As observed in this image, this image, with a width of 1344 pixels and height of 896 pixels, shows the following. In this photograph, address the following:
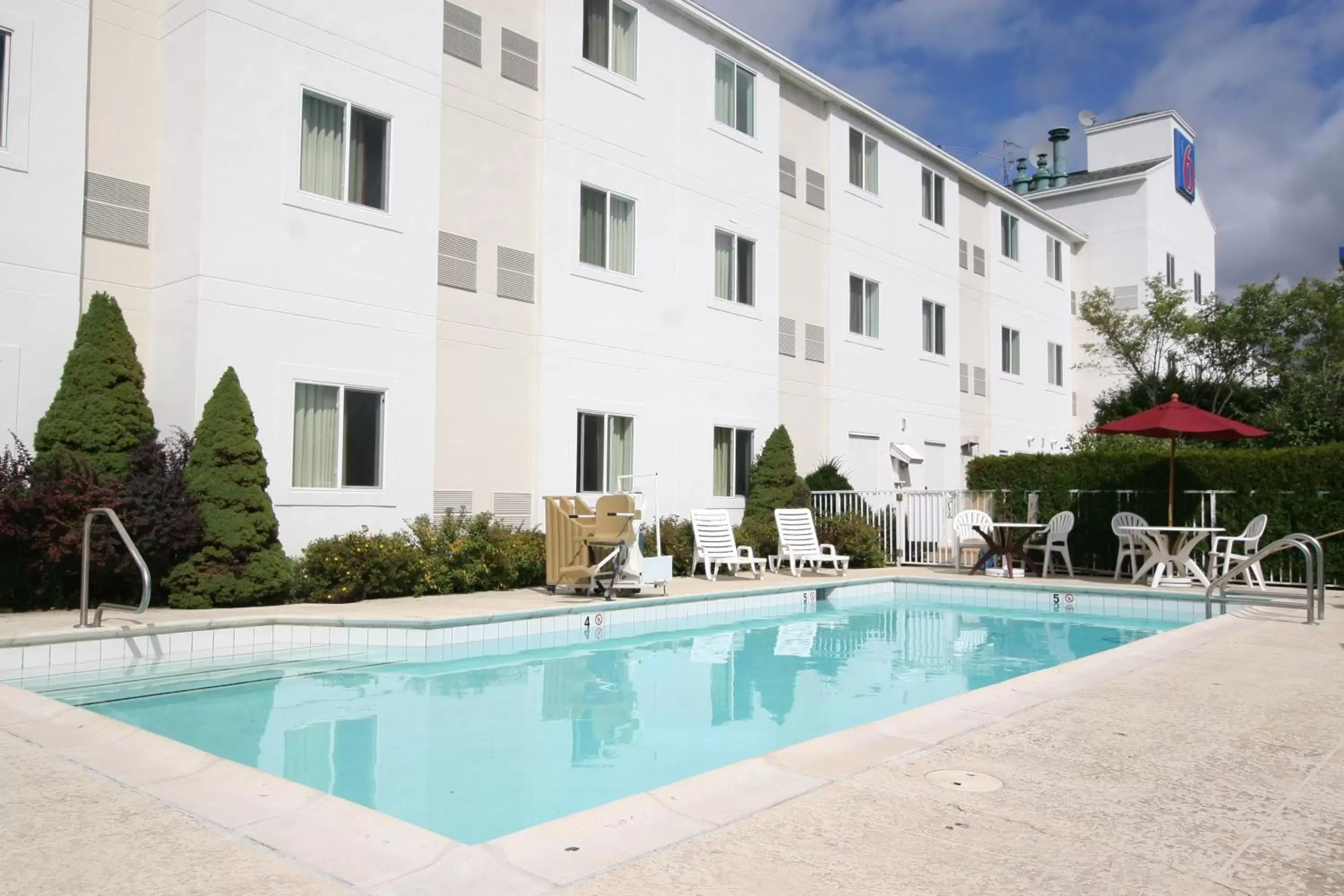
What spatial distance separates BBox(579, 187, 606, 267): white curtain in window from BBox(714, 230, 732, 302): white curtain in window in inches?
96.6

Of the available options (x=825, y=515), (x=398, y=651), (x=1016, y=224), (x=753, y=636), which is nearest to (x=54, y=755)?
(x=398, y=651)

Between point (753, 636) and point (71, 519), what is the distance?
21.4 feet

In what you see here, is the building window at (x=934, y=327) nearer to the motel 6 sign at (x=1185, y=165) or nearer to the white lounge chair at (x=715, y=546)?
the white lounge chair at (x=715, y=546)

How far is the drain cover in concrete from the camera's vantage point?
4031mm

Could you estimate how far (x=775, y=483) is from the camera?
52.4 feet

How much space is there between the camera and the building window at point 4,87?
9.33 m

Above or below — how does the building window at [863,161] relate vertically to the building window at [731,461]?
above

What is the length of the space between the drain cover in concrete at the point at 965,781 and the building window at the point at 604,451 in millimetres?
9843

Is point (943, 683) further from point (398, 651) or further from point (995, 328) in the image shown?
point (995, 328)

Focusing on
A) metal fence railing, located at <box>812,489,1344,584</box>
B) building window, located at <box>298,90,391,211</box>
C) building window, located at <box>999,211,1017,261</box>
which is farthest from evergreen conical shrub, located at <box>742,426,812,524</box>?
building window, located at <box>999,211,1017,261</box>

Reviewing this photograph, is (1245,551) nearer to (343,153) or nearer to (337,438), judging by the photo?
(337,438)

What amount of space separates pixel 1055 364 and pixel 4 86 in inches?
932

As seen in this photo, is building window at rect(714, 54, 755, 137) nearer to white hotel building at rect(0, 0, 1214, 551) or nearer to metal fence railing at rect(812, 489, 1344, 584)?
white hotel building at rect(0, 0, 1214, 551)

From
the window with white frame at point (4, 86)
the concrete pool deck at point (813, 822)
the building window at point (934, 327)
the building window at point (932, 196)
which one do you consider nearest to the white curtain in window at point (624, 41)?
the window with white frame at point (4, 86)
